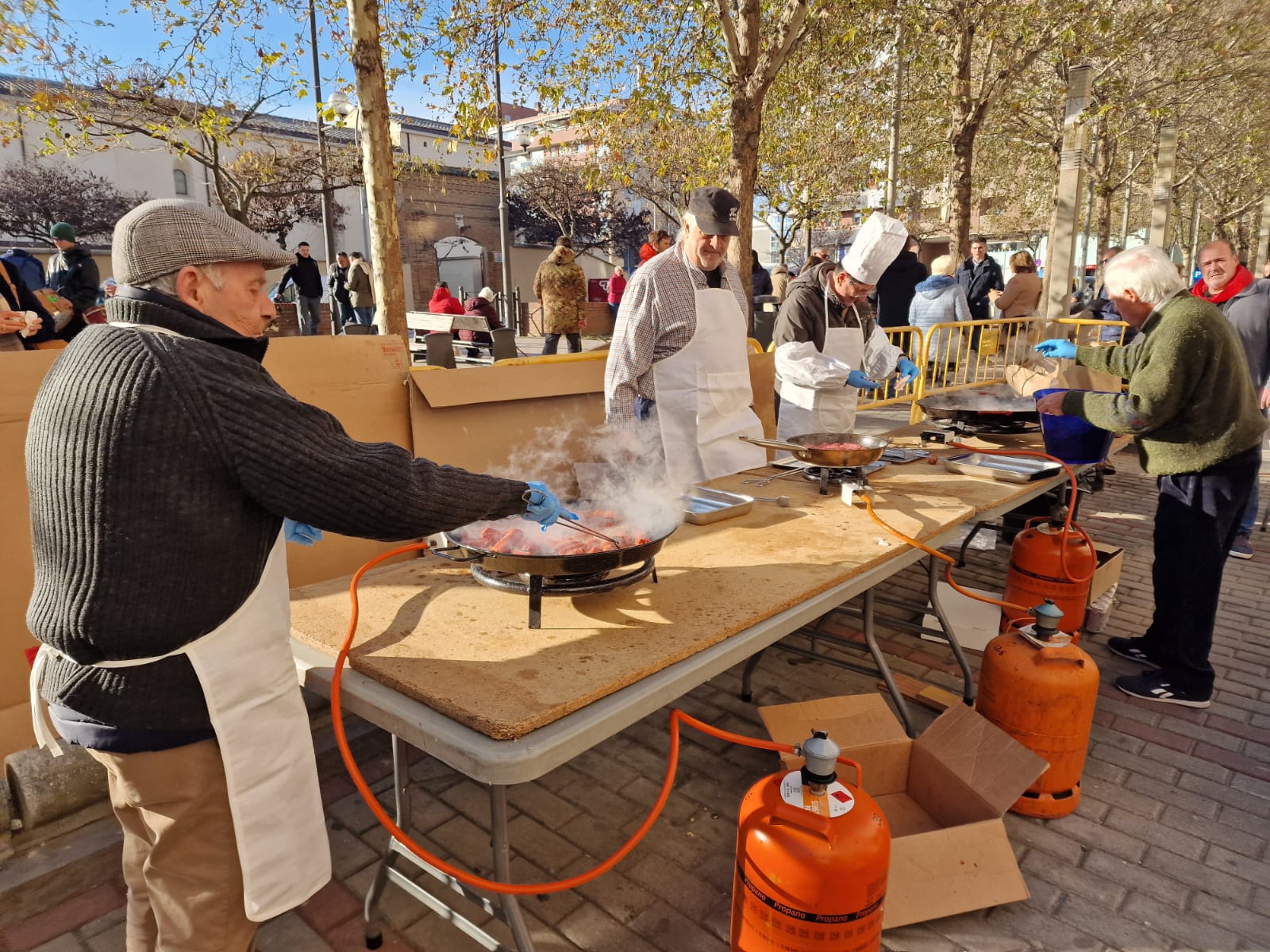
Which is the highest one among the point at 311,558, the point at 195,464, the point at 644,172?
the point at 644,172

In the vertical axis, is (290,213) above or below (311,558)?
above

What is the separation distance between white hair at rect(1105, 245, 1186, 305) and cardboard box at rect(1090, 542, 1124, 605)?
1399mm

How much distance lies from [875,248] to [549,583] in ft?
9.19

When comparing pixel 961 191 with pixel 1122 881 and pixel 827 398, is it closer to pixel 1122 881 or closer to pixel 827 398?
pixel 827 398

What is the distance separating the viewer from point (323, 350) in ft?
11.2

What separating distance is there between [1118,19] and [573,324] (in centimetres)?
1052

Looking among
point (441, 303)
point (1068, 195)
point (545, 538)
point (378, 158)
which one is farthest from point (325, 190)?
point (545, 538)

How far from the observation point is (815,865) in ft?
5.44

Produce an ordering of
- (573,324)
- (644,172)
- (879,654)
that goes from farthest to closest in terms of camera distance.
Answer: (644,172) → (573,324) → (879,654)

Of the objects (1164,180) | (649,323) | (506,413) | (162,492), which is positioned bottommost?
(506,413)

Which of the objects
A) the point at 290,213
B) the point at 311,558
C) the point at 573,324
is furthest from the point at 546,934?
the point at 290,213

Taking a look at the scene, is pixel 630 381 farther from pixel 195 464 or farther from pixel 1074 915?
pixel 1074 915

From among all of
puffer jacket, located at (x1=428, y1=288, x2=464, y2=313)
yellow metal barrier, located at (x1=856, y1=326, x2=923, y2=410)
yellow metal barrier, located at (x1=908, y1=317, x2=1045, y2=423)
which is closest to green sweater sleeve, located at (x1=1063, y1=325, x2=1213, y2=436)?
yellow metal barrier, located at (x1=856, y1=326, x2=923, y2=410)

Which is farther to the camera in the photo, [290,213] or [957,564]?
[290,213]
